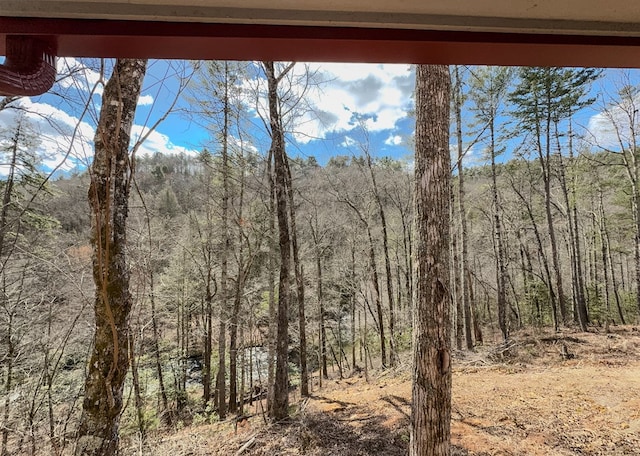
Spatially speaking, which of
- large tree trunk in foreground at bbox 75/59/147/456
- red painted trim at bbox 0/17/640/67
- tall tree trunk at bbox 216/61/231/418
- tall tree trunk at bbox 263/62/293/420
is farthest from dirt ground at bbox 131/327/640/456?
red painted trim at bbox 0/17/640/67

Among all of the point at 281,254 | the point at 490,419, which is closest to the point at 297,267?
the point at 281,254

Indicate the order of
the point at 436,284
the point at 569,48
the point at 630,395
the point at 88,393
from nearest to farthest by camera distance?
the point at 569,48 → the point at 88,393 → the point at 436,284 → the point at 630,395

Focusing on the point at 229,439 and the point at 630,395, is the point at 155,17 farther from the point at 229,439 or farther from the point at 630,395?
the point at 630,395

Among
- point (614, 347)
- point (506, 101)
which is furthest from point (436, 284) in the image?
point (506, 101)

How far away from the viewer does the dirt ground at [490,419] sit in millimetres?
4293

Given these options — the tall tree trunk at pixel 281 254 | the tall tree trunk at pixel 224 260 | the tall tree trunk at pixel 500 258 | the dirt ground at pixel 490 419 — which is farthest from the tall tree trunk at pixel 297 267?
the tall tree trunk at pixel 500 258

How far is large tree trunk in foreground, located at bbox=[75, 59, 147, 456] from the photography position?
6.63 ft

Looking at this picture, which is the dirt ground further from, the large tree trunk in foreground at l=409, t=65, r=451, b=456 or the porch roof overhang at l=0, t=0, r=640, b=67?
the porch roof overhang at l=0, t=0, r=640, b=67

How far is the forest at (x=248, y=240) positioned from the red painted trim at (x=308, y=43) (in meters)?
1.30

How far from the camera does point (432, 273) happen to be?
3115 millimetres

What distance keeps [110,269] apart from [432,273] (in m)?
2.86

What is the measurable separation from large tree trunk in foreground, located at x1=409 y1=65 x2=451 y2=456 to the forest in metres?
0.16

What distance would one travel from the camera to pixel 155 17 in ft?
2.73

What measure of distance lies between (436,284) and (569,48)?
2.45 meters
